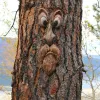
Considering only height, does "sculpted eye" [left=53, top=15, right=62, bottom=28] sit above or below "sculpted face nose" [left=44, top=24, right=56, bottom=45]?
above

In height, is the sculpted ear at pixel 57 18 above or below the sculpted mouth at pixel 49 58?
above

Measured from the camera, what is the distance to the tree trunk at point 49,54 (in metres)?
1.23

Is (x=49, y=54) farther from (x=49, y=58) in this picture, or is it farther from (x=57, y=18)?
(x=57, y=18)

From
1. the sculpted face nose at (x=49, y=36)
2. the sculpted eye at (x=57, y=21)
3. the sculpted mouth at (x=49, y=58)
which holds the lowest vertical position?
the sculpted mouth at (x=49, y=58)

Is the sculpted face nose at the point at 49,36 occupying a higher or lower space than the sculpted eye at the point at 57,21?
lower

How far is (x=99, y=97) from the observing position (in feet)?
54.8

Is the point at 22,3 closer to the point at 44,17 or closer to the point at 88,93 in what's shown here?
the point at 44,17

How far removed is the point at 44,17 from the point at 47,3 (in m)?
0.06

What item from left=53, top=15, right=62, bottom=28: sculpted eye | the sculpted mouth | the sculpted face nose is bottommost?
the sculpted mouth

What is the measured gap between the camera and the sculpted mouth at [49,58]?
122 centimetres

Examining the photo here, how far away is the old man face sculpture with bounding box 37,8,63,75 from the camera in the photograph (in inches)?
48.1

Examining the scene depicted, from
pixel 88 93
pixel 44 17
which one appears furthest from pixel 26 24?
pixel 88 93

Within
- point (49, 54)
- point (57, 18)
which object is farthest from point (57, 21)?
point (49, 54)

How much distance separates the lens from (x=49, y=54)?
1.22 m
